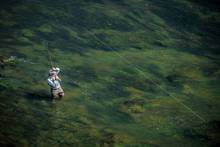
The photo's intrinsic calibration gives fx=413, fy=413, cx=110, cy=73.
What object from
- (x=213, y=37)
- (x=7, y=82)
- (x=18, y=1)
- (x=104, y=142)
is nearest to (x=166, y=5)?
(x=213, y=37)

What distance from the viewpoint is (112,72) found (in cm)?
2378

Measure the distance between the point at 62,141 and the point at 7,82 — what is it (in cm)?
586

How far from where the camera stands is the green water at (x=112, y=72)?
16.1 meters

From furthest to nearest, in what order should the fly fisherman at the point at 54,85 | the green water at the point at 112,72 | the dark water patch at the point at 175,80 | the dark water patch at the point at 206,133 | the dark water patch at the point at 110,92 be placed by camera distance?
1. the dark water patch at the point at 175,80
2. the dark water patch at the point at 110,92
3. the fly fisherman at the point at 54,85
4. the dark water patch at the point at 206,133
5. the green water at the point at 112,72

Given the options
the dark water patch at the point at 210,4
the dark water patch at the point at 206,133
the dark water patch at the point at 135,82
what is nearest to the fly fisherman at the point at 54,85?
the dark water patch at the point at 135,82

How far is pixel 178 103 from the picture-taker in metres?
20.7

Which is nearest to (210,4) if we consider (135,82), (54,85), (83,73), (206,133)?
(135,82)

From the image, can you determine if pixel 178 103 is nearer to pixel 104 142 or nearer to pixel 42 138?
pixel 104 142

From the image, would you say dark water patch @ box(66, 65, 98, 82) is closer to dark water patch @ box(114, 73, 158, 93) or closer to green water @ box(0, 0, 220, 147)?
green water @ box(0, 0, 220, 147)

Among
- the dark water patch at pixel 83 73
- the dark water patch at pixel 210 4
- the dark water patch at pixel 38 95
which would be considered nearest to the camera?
the dark water patch at pixel 38 95

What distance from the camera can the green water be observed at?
1608 cm

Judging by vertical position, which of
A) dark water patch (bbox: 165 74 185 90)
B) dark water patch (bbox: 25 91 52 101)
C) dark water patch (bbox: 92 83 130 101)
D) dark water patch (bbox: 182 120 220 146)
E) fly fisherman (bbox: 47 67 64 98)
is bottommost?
dark water patch (bbox: 165 74 185 90)

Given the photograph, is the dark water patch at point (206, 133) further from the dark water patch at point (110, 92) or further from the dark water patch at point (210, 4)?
the dark water patch at point (210, 4)

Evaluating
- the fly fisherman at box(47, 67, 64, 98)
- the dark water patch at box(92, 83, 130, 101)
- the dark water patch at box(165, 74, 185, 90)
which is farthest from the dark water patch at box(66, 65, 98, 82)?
the dark water patch at box(165, 74, 185, 90)
